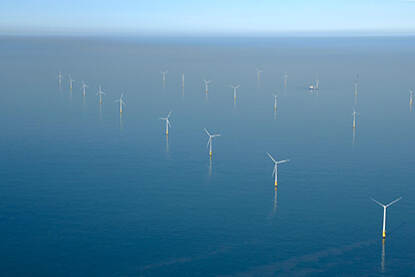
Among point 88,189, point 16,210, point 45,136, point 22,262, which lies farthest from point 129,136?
point 22,262

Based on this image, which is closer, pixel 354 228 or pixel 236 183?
pixel 354 228

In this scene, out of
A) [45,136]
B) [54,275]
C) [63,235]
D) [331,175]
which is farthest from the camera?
[45,136]

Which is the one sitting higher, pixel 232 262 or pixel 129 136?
pixel 129 136

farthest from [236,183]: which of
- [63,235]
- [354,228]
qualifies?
[63,235]

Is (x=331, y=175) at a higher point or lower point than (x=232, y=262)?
higher

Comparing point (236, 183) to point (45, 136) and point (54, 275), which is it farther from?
point (45, 136)

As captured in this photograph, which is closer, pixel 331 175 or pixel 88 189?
pixel 88 189

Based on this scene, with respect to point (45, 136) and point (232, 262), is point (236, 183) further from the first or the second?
point (45, 136)

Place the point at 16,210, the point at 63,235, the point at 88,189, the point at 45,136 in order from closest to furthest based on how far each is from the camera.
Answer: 1. the point at 63,235
2. the point at 16,210
3. the point at 88,189
4. the point at 45,136

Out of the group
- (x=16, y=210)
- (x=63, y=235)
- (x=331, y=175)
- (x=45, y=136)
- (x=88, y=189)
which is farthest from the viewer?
(x=45, y=136)
